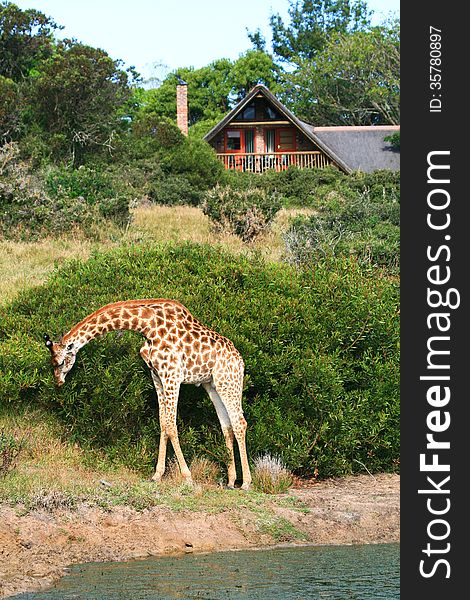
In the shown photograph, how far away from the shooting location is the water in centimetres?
878

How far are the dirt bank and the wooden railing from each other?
111ft

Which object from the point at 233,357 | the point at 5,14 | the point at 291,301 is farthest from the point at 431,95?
the point at 5,14

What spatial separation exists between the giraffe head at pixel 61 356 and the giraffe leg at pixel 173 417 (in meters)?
1.05

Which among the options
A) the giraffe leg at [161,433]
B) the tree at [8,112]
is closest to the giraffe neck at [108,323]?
the giraffe leg at [161,433]

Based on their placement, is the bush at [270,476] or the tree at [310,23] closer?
the bush at [270,476]

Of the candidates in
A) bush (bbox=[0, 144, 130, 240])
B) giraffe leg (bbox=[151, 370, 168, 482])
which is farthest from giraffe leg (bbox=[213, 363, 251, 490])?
bush (bbox=[0, 144, 130, 240])

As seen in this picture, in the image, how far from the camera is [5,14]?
141 ft

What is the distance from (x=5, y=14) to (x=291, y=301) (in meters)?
33.6

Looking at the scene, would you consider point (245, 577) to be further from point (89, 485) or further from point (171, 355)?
point (171, 355)

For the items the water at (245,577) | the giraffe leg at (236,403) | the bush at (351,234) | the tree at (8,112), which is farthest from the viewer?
the tree at (8,112)

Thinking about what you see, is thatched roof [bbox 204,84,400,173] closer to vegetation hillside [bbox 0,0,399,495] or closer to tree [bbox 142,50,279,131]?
vegetation hillside [bbox 0,0,399,495]

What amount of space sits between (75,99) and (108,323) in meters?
23.4

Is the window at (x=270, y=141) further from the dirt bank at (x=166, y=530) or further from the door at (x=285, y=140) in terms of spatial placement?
the dirt bank at (x=166, y=530)

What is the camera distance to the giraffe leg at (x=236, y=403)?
1157cm
